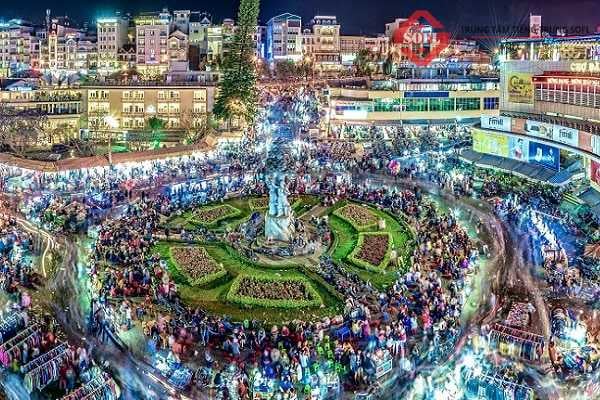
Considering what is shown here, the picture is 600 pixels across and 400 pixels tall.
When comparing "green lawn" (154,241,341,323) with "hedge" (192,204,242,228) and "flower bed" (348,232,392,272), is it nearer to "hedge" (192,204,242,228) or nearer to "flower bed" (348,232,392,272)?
"flower bed" (348,232,392,272)

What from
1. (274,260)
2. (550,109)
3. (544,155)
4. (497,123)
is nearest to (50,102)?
(497,123)

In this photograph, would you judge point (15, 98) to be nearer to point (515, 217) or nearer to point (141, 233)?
point (141, 233)

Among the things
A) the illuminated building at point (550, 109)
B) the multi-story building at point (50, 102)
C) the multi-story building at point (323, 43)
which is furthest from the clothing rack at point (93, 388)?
the multi-story building at point (323, 43)

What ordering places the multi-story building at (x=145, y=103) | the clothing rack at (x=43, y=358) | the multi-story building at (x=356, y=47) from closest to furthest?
1. the clothing rack at (x=43, y=358)
2. the multi-story building at (x=145, y=103)
3. the multi-story building at (x=356, y=47)

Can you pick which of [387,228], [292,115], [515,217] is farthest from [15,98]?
[515,217]

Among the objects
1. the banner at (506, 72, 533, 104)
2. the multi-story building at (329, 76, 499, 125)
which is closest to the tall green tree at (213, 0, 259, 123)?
the multi-story building at (329, 76, 499, 125)

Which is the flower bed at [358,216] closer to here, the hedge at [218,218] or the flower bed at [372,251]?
the flower bed at [372,251]
